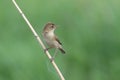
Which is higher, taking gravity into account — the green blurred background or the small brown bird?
the small brown bird

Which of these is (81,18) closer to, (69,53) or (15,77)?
(69,53)

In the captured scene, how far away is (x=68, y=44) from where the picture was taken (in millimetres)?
→ 7746

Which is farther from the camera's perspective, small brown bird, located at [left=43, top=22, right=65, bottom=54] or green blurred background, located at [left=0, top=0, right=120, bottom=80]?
green blurred background, located at [left=0, top=0, right=120, bottom=80]

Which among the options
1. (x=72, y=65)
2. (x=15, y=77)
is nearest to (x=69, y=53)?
(x=72, y=65)

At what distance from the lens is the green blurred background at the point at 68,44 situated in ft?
24.1

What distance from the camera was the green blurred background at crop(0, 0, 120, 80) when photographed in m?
7.36

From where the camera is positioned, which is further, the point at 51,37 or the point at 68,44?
the point at 68,44

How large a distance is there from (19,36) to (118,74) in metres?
0.95

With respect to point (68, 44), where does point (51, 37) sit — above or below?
above

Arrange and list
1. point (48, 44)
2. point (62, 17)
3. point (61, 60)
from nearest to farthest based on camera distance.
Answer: point (48, 44), point (61, 60), point (62, 17)

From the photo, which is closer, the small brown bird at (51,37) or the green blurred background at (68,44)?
the small brown bird at (51,37)

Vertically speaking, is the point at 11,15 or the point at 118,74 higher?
the point at 11,15

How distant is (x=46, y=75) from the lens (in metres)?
7.27

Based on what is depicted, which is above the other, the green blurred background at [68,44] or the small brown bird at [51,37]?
the small brown bird at [51,37]
